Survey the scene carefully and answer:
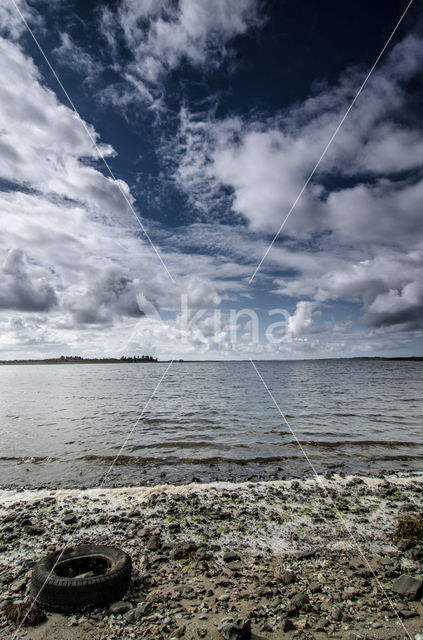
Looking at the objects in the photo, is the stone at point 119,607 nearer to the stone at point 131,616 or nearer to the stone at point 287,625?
the stone at point 131,616

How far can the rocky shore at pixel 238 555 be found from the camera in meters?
5.01

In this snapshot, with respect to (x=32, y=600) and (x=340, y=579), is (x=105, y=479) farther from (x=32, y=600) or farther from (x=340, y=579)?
(x=340, y=579)

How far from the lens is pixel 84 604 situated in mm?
5344

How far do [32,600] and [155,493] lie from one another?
5502 mm

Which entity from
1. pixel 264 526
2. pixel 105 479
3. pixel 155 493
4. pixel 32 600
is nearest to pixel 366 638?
pixel 264 526

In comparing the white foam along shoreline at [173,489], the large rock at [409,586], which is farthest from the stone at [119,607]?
the white foam along shoreline at [173,489]

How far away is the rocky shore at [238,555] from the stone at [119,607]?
0.02 m

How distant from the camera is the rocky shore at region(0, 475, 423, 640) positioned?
5.01 metres

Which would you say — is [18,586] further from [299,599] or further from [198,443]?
[198,443]

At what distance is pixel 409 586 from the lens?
5730mm

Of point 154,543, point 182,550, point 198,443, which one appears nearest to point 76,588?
point 154,543

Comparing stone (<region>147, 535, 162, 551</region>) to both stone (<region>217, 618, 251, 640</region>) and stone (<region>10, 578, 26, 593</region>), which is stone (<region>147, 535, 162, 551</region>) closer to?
stone (<region>10, 578, 26, 593</region>)

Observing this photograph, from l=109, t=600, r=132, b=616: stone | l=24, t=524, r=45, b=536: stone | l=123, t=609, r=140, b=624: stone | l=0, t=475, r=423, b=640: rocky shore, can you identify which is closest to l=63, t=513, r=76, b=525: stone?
l=0, t=475, r=423, b=640: rocky shore

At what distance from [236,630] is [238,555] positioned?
98.1 inches
